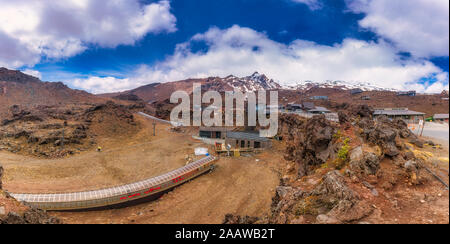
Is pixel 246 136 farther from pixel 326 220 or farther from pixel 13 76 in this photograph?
pixel 13 76

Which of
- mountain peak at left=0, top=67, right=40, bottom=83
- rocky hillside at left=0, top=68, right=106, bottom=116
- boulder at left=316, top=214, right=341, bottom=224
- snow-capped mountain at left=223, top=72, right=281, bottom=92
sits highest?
snow-capped mountain at left=223, top=72, right=281, bottom=92

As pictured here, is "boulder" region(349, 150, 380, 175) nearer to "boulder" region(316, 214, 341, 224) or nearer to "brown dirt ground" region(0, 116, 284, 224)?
"boulder" region(316, 214, 341, 224)

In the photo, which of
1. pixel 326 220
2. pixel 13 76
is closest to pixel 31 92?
pixel 13 76

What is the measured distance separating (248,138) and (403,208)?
2883 centimetres

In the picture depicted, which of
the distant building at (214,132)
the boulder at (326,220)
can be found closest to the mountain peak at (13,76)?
the distant building at (214,132)

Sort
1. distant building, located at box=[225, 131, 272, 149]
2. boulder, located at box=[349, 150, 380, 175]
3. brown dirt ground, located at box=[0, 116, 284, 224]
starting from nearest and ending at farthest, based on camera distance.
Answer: boulder, located at box=[349, 150, 380, 175], brown dirt ground, located at box=[0, 116, 284, 224], distant building, located at box=[225, 131, 272, 149]

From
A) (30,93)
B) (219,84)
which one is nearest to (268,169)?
(30,93)

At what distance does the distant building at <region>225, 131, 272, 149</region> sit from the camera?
34263 millimetres

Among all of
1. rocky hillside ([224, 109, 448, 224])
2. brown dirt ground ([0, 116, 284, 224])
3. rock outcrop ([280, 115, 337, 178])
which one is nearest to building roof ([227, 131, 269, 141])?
brown dirt ground ([0, 116, 284, 224])

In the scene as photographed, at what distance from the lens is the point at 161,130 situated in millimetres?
50844

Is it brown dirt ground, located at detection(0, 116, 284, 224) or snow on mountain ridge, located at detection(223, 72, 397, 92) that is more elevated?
snow on mountain ridge, located at detection(223, 72, 397, 92)

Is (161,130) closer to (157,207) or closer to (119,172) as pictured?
(119,172)

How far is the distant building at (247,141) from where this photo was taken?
34263 millimetres

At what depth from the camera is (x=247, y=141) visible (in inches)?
1380
